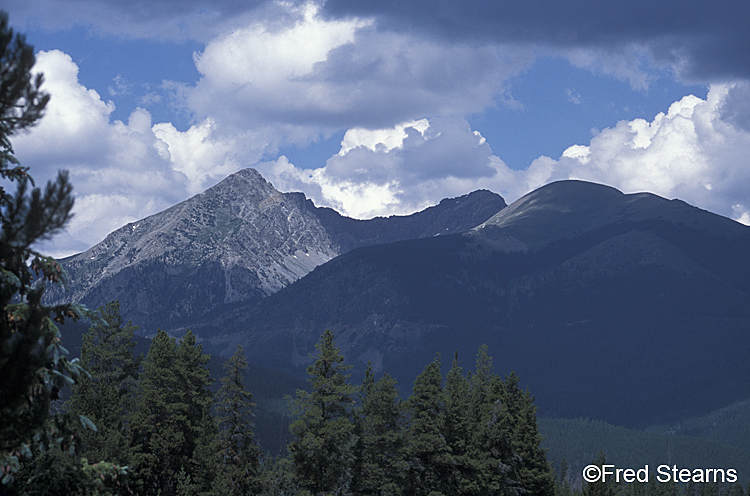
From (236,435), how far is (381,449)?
8647 mm

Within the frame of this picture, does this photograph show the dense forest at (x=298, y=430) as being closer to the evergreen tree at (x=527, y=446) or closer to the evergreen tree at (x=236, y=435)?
the evergreen tree at (x=236, y=435)

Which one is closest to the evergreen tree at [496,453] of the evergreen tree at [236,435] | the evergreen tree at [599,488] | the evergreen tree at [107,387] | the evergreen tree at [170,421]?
the evergreen tree at [599,488]

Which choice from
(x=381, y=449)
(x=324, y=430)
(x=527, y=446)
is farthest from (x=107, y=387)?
(x=527, y=446)

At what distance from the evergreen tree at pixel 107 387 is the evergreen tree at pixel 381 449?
13650 millimetres

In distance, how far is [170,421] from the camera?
143ft

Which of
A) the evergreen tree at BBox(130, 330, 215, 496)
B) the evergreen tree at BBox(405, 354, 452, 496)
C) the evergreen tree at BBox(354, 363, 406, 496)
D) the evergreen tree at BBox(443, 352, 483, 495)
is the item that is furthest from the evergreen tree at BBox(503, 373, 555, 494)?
the evergreen tree at BBox(130, 330, 215, 496)

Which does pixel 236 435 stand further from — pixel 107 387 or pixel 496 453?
pixel 496 453

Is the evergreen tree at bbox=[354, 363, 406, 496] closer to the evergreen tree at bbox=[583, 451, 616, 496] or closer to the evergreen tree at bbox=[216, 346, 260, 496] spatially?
the evergreen tree at bbox=[216, 346, 260, 496]

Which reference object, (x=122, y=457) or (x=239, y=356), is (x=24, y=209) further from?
(x=239, y=356)

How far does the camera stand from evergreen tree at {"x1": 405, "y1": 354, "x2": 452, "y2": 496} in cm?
4400

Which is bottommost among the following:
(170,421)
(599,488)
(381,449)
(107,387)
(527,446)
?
(599,488)

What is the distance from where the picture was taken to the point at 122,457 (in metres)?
36.3

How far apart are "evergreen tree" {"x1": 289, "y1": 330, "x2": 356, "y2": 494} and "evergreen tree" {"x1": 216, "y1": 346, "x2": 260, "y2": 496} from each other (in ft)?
12.6

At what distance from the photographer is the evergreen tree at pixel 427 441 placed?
144ft
